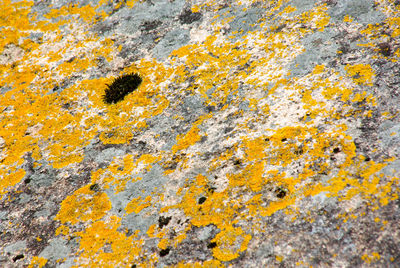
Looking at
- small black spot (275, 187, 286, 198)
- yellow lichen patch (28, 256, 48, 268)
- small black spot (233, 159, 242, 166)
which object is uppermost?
small black spot (233, 159, 242, 166)

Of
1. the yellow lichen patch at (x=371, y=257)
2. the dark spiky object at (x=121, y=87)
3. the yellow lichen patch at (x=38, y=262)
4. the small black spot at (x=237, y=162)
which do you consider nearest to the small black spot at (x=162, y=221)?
the small black spot at (x=237, y=162)

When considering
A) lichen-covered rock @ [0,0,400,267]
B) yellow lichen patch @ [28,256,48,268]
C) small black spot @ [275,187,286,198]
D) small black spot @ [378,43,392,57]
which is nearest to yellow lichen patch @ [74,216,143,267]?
lichen-covered rock @ [0,0,400,267]

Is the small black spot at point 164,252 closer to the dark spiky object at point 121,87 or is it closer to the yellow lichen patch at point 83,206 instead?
the yellow lichen patch at point 83,206

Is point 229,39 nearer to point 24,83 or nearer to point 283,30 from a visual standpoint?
point 283,30

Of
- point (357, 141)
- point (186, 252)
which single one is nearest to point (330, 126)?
point (357, 141)

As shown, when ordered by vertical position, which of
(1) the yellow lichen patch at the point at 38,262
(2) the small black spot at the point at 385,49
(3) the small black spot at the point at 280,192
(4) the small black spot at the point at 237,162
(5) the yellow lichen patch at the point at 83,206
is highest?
(2) the small black spot at the point at 385,49

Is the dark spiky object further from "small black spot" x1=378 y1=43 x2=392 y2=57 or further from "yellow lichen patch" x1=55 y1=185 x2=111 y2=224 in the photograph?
"small black spot" x1=378 y1=43 x2=392 y2=57
